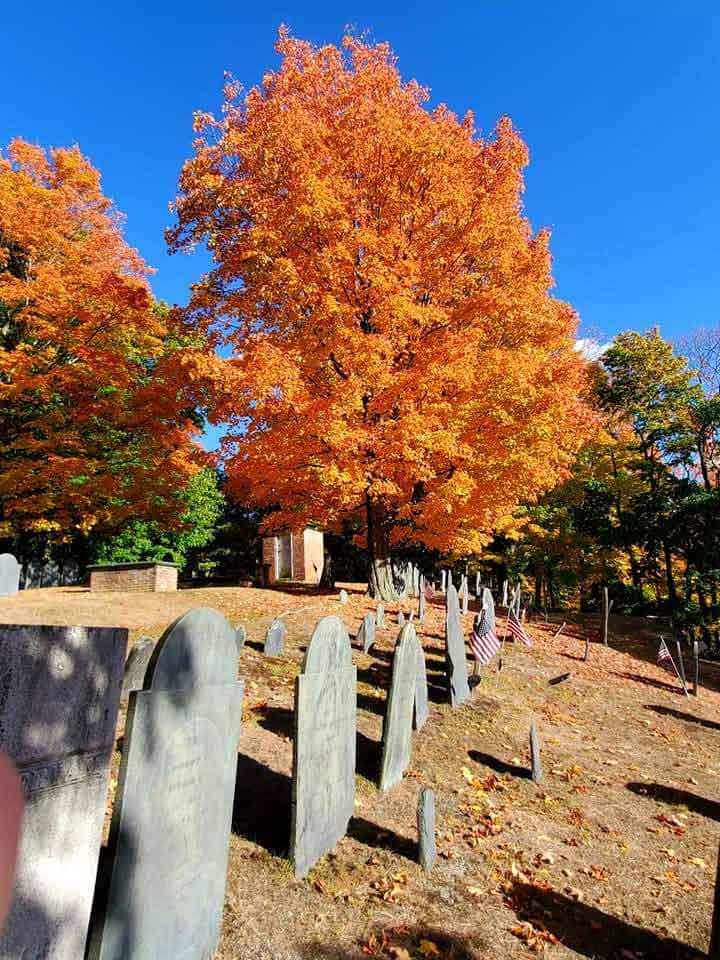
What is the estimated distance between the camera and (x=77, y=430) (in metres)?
17.3

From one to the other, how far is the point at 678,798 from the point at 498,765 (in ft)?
6.78

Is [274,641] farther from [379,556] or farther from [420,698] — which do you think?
[379,556]

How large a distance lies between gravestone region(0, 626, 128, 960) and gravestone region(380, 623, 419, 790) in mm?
3462

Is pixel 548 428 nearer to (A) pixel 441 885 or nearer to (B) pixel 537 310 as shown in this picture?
(B) pixel 537 310

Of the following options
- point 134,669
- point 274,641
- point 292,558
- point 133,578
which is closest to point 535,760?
point 274,641

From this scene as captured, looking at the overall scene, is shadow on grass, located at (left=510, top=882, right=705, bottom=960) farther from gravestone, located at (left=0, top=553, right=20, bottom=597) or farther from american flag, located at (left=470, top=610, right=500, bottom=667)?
gravestone, located at (left=0, top=553, right=20, bottom=597)

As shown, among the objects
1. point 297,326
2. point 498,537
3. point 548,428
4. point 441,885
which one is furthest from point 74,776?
point 498,537

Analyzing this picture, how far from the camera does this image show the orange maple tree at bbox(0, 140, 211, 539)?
1561cm

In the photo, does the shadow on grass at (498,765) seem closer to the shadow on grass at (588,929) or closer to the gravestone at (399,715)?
the gravestone at (399,715)

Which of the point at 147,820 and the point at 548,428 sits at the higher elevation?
the point at 548,428

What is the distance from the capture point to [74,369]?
51.3 feet

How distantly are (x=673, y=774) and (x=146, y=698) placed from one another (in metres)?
7.27

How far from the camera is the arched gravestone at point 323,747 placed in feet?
12.9

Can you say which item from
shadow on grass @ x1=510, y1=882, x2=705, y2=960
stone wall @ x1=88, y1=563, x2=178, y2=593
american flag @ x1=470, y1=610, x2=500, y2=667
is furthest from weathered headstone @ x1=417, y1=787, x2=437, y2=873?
stone wall @ x1=88, y1=563, x2=178, y2=593
